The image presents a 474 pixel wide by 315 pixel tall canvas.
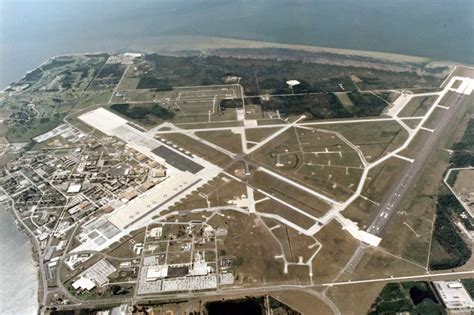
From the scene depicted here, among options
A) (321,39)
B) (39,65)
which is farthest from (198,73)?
(39,65)

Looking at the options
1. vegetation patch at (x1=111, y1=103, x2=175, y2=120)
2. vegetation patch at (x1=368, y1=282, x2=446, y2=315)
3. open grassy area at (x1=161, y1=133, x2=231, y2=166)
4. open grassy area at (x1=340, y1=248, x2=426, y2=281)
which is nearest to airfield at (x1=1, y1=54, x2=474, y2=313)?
open grassy area at (x1=340, y1=248, x2=426, y2=281)

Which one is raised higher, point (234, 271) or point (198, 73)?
point (198, 73)

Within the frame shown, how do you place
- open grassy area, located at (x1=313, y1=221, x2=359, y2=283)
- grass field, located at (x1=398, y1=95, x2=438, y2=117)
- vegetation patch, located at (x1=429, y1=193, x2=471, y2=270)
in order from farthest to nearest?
grass field, located at (x1=398, y1=95, x2=438, y2=117)
vegetation patch, located at (x1=429, y1=193, x2=471, y2=270)
open grassy area, located at (x1=313, y1=221, x2=359, y2=283)

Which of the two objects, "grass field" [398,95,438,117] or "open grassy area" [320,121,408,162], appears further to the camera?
"grass field" [398,95,438,117]

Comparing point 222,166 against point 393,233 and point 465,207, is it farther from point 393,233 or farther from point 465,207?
point 465,207

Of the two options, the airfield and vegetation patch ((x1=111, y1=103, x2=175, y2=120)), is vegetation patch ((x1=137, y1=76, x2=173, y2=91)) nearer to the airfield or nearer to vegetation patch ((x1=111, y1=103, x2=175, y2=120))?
the airfield

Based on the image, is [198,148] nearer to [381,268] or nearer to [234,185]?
[234,185]
